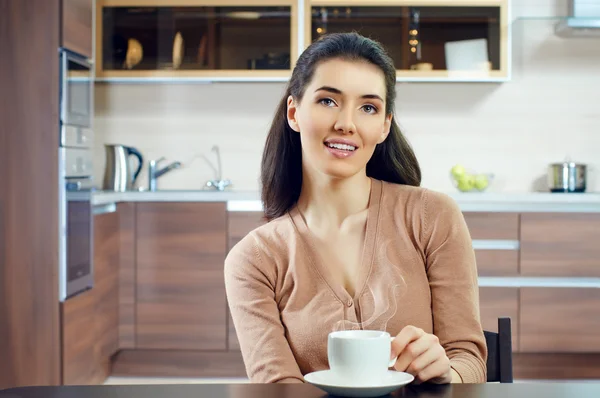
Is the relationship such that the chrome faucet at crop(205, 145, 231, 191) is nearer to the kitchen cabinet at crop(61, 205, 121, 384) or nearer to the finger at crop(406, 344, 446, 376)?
the kitchen cabinet at crop(61, 205, 121, 384)

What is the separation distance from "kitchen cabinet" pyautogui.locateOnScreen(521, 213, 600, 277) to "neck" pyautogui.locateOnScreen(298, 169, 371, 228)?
2.75 m

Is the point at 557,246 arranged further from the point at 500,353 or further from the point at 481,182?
the point at 500,353

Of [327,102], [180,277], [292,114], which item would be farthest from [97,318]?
[327,102]

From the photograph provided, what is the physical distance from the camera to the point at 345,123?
58.3 inches

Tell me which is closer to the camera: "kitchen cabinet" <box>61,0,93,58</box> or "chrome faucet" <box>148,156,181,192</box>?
"kitchen cabinet" <box>61,0,93,58</box>

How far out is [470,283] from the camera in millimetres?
1540

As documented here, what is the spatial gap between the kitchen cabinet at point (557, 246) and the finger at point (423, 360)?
318 cm

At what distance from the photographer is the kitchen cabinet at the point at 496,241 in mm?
4246

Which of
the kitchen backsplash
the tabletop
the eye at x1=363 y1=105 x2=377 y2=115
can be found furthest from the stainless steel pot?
the tabletop

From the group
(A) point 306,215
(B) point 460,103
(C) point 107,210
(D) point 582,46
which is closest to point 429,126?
(B) point 460,103

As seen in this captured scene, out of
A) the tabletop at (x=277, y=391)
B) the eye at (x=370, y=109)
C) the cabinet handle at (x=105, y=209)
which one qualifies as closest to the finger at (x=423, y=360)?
the tabletop at (x=277, y=391)

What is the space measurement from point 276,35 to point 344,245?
3.17 meters

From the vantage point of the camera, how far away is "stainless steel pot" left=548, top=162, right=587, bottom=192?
15.0 ft

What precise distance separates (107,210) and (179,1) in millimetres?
1225
